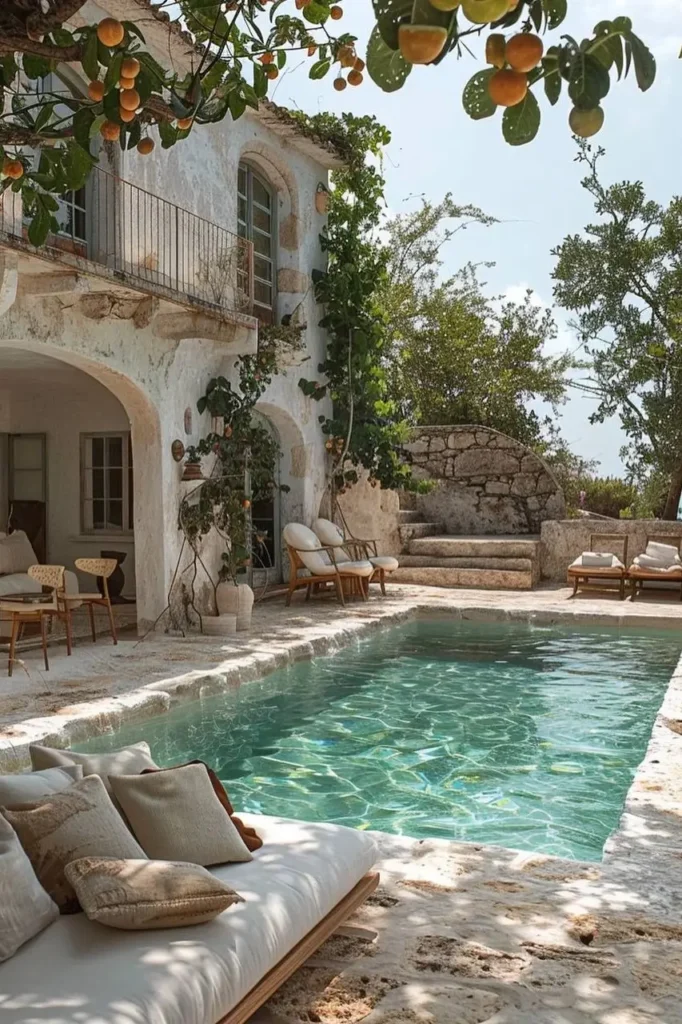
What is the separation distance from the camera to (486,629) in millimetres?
10617

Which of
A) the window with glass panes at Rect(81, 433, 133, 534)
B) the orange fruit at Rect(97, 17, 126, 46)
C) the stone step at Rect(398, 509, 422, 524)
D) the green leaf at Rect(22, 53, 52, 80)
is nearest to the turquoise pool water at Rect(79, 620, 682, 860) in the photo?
the green leaf at Rect(22, 53, 52, 80)

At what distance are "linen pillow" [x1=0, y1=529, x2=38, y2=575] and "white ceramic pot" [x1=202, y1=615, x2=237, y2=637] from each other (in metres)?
2.17

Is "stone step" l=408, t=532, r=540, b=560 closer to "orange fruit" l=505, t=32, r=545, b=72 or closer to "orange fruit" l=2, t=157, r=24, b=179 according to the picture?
"orange fruit" l=2, t=157, r=24, b=179

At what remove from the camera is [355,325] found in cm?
1305

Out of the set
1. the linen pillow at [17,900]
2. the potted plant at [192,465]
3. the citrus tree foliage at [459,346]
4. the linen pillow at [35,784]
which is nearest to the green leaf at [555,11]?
the linen pillow at [17,900]

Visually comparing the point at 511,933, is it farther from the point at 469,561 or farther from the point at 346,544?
the point at 469,561

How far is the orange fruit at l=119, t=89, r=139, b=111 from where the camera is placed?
2137 millimetres

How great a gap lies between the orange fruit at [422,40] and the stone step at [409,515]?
13692 millimetres

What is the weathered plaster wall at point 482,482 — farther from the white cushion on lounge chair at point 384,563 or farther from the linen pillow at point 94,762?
the linen pillow at point 94,762

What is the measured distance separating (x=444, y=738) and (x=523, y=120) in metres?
5.43

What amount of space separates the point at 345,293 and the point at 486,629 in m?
4.96

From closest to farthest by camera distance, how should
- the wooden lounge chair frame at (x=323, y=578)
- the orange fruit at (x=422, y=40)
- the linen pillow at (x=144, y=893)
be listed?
the orange fruit at (x=422, y=40) → the linen pillow at (x=144, y=893) → the wooden lounge chair frame at (x=323, y=578)

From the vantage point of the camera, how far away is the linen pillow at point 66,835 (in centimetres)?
251

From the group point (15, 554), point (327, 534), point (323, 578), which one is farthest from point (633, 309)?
point (15, 554)
